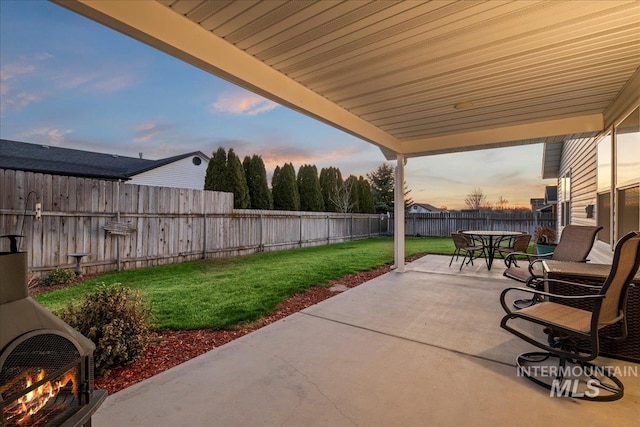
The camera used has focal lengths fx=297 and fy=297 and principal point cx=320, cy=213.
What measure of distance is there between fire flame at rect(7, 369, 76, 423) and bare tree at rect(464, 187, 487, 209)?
2884cm

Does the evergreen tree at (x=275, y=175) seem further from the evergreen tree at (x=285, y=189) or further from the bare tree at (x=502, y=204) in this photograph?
the bare tree at (x=502, y=204)

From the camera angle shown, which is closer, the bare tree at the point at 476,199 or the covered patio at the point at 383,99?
the covered patio at the point at 383,99

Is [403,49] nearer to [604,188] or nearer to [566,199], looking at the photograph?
[604,188]

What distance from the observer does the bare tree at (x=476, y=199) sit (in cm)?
2597

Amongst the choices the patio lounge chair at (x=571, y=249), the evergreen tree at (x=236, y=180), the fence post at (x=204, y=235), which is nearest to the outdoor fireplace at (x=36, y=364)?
the patio lounge chair at (x=571, y=249)

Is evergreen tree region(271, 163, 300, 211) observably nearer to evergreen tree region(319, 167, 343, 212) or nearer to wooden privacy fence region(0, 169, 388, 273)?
evergreen tree region(319, 167, 343, 212)

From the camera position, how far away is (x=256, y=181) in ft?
42.7

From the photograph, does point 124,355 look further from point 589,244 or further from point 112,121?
point 112,121

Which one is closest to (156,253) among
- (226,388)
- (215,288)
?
(215,288)

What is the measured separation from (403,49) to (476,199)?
27.2 meters

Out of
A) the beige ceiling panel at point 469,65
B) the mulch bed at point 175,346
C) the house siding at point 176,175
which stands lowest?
the mulch bed at point 175,346

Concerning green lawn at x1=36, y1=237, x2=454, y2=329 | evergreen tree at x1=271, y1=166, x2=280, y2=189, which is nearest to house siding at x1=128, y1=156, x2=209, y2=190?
evergreen tree at x1=271, y1=166, x2=280, y2=189

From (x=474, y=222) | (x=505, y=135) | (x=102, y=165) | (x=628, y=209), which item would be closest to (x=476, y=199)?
(x=474, y=222)

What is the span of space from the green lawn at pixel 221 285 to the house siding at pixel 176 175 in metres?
7.88
